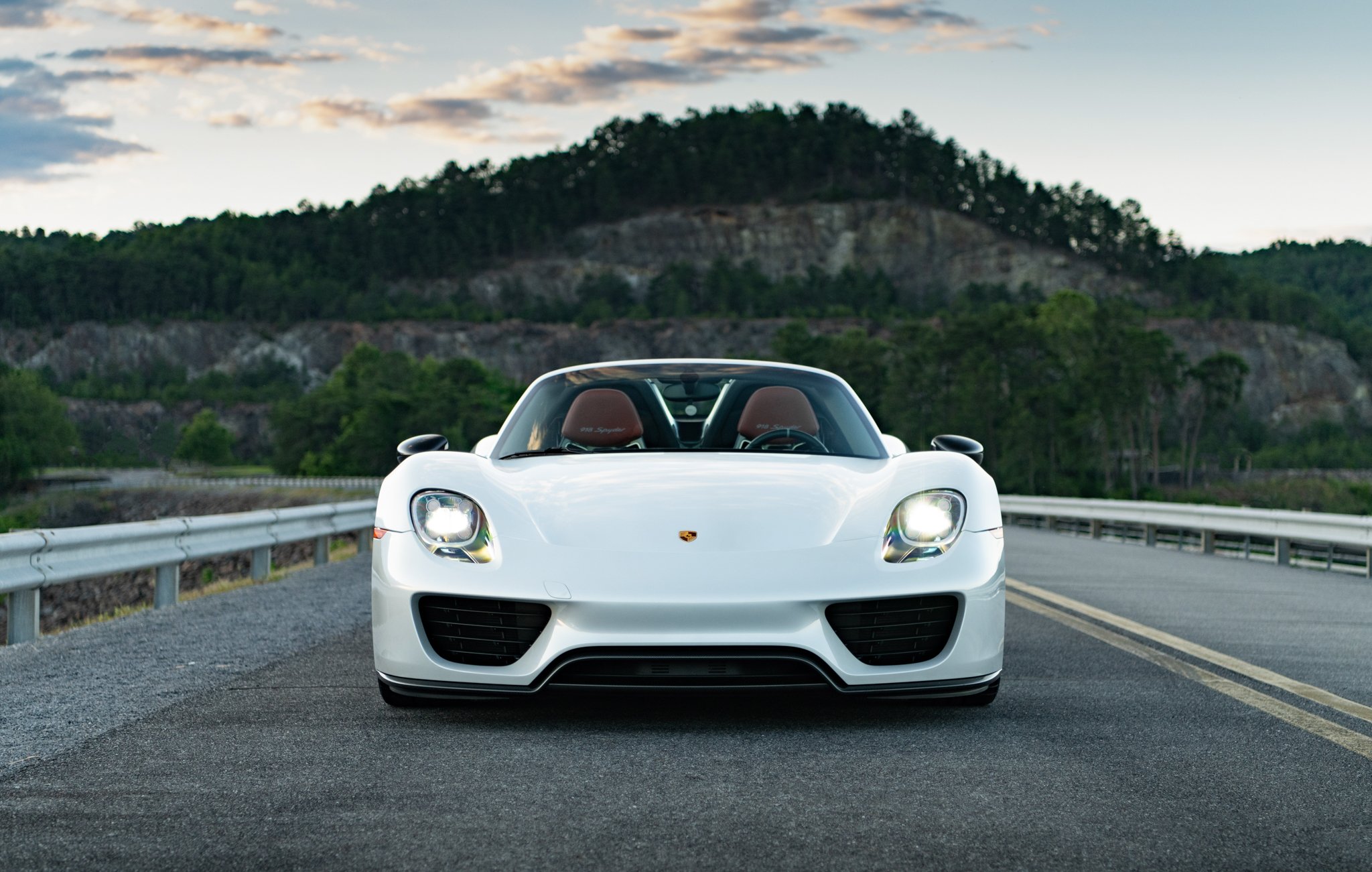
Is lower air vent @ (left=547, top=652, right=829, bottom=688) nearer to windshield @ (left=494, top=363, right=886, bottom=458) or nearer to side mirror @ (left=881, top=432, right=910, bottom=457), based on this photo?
windshield @ (left=494, top=363, right=886, bottom=458)

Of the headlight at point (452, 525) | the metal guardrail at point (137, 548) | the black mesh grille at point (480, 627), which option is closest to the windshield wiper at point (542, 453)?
the headlight at point (452, 525)

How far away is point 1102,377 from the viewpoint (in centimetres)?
9856

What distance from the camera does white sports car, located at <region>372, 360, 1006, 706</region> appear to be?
4508 millimetres

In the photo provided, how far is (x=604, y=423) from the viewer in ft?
19.5

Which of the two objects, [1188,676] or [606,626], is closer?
[606,626]

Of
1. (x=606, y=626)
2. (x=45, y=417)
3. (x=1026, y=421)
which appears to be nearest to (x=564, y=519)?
(x=606, y=626)

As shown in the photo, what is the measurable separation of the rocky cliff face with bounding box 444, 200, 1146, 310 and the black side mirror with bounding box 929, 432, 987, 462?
175 meters

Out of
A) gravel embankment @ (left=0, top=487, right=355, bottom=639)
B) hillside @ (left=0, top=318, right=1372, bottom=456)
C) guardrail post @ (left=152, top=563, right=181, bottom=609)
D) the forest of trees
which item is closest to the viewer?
guardrail post @ (left=152, top=563, right=181, bottom=609)

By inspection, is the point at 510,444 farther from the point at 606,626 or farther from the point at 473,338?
the point at 473,338

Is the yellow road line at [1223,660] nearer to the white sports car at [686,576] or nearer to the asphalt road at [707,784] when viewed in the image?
the asphalt road at [707,784]

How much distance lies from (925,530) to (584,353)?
518ft

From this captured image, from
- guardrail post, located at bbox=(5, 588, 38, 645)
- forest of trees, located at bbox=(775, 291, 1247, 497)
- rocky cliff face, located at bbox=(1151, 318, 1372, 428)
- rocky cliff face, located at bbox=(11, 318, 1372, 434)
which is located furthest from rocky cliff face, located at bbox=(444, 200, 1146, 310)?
guardrail post, located at bbox=(5, 588, 38, 645)

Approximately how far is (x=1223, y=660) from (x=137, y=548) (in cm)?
674

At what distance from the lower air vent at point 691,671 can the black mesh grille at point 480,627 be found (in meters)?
0.19
